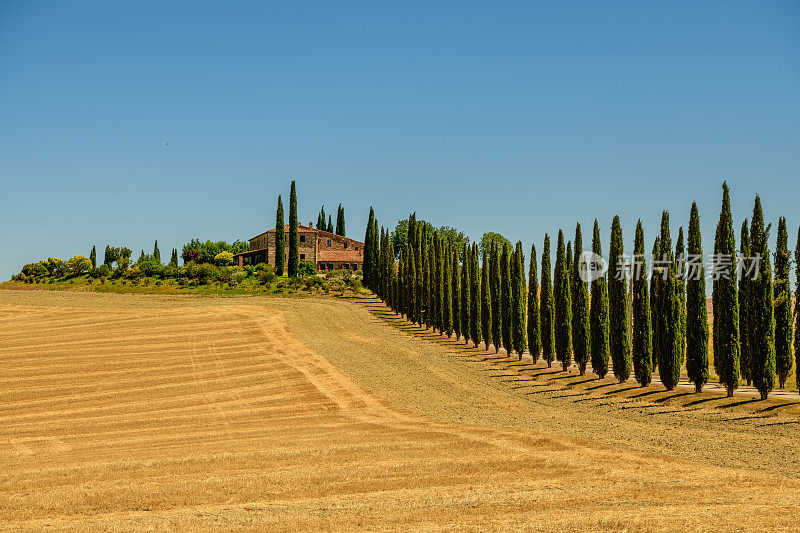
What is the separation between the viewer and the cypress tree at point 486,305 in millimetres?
51531

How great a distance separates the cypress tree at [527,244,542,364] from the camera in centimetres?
4347

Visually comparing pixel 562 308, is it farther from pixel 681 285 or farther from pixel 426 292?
pixel 426 292

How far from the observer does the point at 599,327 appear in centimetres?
3659

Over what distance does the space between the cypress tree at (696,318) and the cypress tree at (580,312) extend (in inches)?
263

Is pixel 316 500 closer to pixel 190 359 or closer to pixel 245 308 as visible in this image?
pixel 190 359

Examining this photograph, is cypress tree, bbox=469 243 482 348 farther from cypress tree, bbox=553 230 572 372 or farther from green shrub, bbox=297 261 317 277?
green shrub, bbox=297 261 317 277

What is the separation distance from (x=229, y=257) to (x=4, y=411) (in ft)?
268

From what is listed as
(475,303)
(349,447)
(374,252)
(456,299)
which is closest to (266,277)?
(374,252)

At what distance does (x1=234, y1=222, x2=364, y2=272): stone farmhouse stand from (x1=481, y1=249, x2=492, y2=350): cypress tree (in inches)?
1850

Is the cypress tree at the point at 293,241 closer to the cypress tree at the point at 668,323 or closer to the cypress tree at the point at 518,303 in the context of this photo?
the cypress tree at the point at 518,303

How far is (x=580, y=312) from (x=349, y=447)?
906 inches

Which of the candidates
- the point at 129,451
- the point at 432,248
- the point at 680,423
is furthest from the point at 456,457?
the point at 432,248

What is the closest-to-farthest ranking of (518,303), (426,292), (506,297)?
(518,303), (506,297), (426,292)

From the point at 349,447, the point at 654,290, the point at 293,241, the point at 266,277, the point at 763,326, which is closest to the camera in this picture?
the point at 349,447
